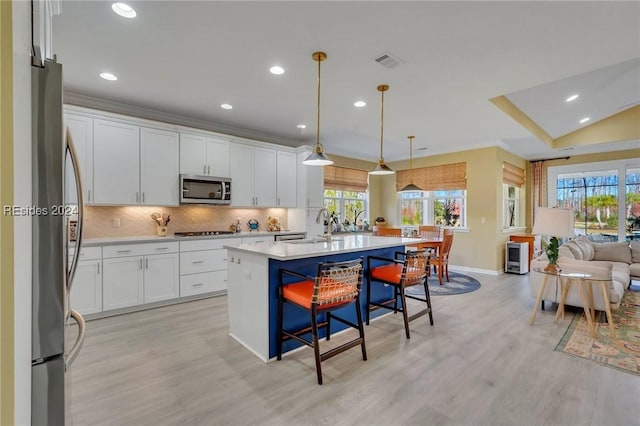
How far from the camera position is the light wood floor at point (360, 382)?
6.08 feet

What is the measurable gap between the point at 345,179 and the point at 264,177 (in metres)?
2.57

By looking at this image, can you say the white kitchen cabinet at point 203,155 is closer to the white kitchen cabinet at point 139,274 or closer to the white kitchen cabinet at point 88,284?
the white kitchen cabinet at point 139,274

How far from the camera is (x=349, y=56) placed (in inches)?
107

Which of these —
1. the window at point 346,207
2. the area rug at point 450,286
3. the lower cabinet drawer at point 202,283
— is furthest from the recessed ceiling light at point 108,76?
the area rug at point 450,286

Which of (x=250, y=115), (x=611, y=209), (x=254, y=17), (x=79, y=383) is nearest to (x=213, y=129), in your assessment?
(x=250, y=115)

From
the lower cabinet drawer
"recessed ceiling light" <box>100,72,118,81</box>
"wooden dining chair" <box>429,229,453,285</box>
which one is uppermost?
"recessed ceiling light" <box>100,72,118,81</box>

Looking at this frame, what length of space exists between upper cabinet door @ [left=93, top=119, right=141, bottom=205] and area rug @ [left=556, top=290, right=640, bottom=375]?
16.9ft

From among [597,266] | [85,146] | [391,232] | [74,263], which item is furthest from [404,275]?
[85,146]

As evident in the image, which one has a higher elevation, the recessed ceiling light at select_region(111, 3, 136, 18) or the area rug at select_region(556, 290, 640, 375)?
the recessed ceiling light at select_region(111, 3, 136, 18)

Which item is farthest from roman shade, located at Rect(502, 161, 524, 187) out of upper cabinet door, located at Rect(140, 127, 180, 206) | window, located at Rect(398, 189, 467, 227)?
upper cabinet door, located at Rect(140, 127, 180, 206)

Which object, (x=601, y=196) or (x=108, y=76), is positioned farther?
(x=601, y=196)

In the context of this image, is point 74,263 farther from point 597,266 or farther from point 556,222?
point 597,266

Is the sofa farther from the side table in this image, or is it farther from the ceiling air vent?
the ceiling air vent

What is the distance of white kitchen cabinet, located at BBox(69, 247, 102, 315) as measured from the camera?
3.33 metres
